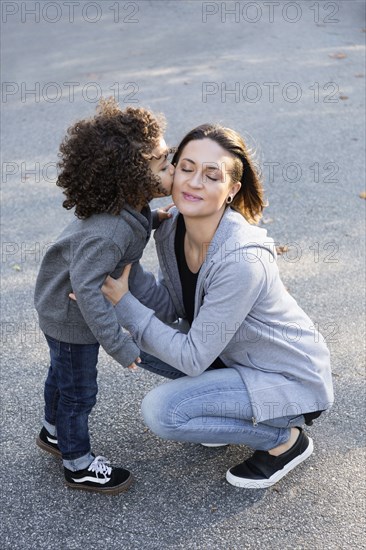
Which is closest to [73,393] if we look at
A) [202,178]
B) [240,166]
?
[202,178]

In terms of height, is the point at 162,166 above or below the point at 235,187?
above

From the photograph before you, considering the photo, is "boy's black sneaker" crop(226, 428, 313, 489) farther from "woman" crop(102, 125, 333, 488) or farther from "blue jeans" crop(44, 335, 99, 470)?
"blue jeans" crop(44, 335, 99, 470)

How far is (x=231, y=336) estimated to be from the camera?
7.97ft

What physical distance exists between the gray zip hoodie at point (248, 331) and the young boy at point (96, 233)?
159 millimetres

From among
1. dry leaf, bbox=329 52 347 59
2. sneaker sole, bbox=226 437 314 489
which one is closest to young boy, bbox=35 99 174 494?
sneaker sole, bbox=226 437 314 489

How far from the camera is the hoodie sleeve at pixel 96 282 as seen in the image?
2.24m

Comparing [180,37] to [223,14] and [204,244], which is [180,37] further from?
[204,244]

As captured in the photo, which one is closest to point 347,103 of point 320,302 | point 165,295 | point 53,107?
point 53,107

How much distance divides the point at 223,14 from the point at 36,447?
763cm

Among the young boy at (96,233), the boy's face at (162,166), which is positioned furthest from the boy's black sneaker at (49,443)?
the boy's face at (162,166)

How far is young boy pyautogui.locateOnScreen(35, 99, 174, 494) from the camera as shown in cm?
225

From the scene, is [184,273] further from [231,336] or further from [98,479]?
[98,479]

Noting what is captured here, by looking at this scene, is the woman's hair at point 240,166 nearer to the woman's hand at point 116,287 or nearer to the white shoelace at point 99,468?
the woman's hand at point 116,287

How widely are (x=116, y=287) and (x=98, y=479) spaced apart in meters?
0.70
